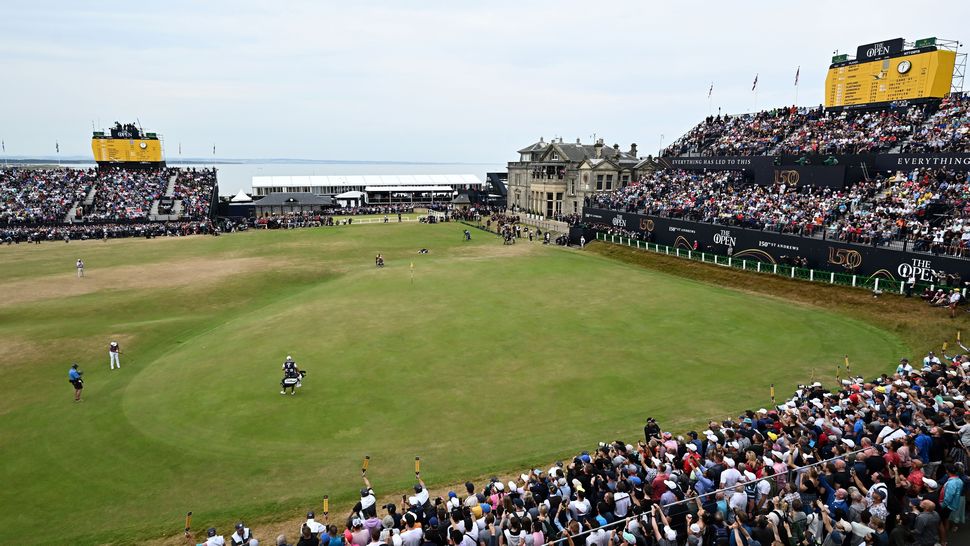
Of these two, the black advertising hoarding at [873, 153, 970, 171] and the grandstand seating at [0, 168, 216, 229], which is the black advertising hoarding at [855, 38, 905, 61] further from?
the grandstand seating at [0, 168, 216, 229]

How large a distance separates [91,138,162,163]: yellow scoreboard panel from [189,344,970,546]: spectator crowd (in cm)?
9296

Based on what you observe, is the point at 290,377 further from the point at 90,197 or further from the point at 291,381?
the point at 90,197

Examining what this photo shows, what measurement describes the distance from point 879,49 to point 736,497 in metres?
54.2

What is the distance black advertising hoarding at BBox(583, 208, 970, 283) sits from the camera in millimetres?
31906

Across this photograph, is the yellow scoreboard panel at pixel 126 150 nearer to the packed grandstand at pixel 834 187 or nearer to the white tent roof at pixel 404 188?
the white tent roof at pixel 404 188

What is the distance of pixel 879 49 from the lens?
48.9 metres

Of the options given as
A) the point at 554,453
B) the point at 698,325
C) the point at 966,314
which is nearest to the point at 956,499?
the point at 554,453

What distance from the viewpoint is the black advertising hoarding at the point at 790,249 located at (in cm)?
3191

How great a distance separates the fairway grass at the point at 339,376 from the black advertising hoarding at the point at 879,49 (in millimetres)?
29171

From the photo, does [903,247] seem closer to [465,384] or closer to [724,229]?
[724,229]

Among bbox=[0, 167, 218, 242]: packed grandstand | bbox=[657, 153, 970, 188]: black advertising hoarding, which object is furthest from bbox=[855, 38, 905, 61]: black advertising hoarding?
bbox=[0, 167, 218, 242]: packed grandstand

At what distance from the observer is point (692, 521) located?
1068cm

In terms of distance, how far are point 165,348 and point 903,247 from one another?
4165 cm

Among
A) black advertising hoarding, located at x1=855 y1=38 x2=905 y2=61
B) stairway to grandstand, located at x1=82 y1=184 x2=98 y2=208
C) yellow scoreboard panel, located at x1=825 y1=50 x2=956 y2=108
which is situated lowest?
stairway to grandstand, located at x1=82 y1=184 x2=98 y2=208
